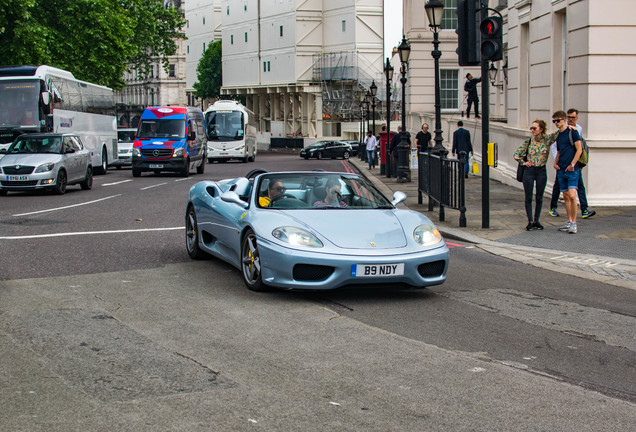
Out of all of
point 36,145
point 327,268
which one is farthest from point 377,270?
point 36,145

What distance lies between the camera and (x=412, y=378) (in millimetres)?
5582

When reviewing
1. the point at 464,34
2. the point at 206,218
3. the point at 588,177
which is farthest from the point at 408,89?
the point at 206,218

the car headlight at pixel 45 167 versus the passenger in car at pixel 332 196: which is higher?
the passenger in car at pixel 332 196

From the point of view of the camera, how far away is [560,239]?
13164mm

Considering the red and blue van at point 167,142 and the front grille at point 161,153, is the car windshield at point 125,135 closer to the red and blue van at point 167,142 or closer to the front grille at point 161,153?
the red and blue van at point 167,142

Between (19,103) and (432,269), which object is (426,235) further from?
(19,103)

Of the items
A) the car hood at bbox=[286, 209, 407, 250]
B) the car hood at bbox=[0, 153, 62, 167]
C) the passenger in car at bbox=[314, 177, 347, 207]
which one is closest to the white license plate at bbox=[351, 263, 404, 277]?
the car hood at bbox=[286, 209, 407, 250]

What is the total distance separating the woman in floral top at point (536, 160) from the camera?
1396 centimetres

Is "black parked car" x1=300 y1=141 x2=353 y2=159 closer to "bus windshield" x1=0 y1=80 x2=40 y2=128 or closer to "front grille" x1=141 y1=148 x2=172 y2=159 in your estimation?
"front grille" x1=141 y1=148 x2=172 y2=159

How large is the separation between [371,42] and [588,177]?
63.9 meters

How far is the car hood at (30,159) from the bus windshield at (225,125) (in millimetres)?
30271

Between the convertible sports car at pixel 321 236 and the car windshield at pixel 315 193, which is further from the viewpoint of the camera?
the car windshield at pixel 315 193

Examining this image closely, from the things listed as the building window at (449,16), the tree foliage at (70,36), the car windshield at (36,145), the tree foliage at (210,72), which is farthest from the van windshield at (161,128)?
the tree foliage at (210,72)

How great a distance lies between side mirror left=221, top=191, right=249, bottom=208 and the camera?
932cm
